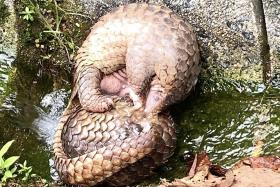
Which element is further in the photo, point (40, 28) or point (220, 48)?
point (40, 28)

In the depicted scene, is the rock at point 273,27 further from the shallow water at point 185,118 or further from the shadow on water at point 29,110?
the shadow on water at point 29,110

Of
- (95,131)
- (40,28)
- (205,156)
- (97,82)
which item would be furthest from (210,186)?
(40,28)

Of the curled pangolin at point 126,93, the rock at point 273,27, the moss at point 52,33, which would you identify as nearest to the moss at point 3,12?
the moss at point 52,33

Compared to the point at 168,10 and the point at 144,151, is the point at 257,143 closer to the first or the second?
the point at 144,151

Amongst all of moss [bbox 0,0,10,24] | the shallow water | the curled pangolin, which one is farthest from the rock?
moss [bbox 0,0,10,24]

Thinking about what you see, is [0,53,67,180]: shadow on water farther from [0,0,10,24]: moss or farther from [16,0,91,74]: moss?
[0,0,10,24]: moss

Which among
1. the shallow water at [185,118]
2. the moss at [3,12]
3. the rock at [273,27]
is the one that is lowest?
the shallow water at [185,118]

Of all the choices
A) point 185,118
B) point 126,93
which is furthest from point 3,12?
point 185,118
